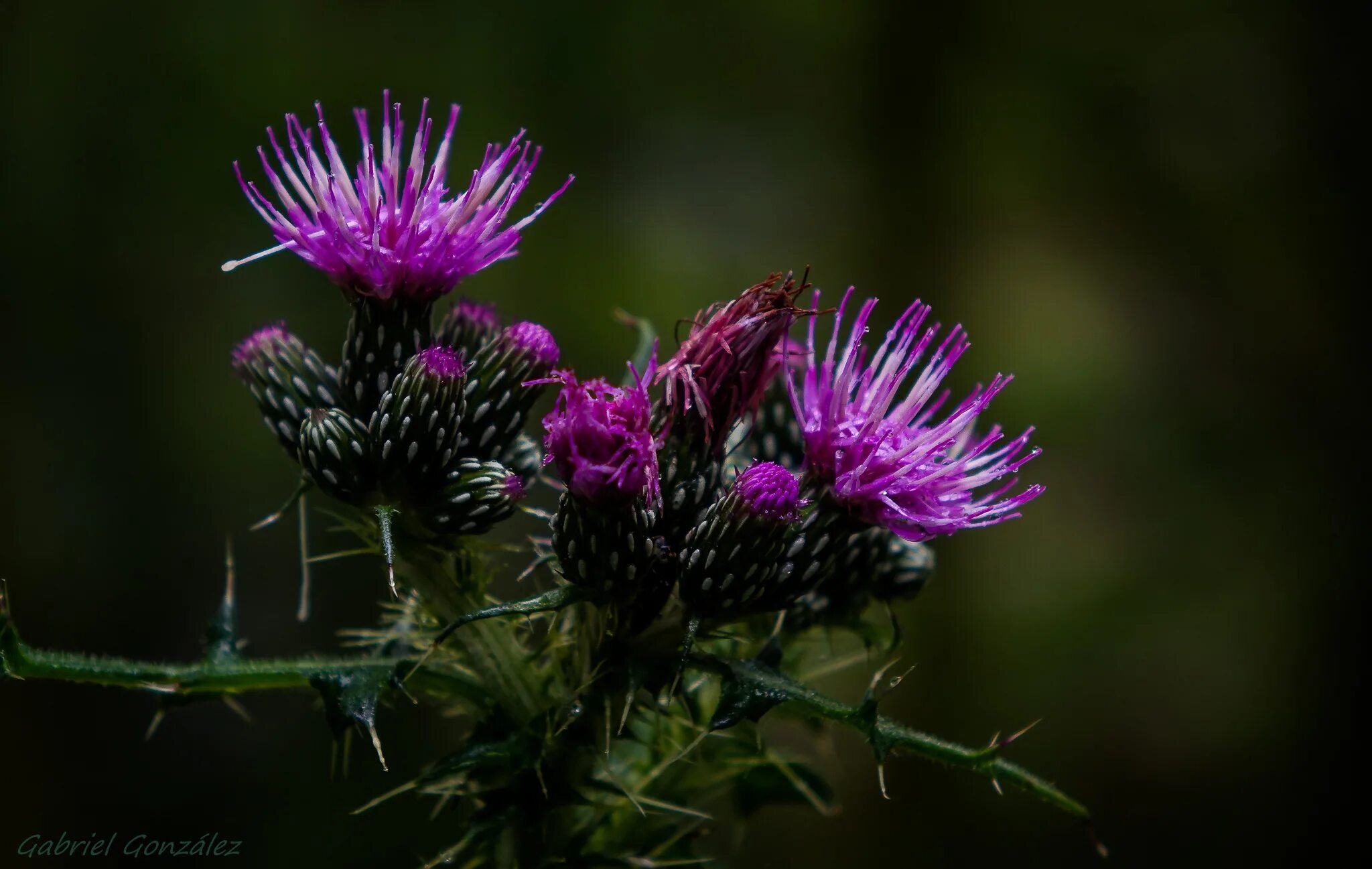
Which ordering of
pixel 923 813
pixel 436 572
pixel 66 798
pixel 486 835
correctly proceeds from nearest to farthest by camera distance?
1. pixel 486 835
2. pixel 436 572
3. pixel 66 798
4. pixel 923 813

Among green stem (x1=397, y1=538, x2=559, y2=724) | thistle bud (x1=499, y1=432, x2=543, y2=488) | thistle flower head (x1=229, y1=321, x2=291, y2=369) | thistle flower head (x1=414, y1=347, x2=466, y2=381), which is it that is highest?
thistle flower head (x1=414, y1=347, x2=466, y2=381)

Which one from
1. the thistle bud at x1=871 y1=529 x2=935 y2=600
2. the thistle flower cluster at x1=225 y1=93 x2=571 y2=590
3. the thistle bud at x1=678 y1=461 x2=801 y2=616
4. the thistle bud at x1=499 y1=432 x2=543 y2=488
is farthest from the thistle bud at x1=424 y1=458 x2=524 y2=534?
the thistle bud at x1=871 y1=529 x2=935 y2=600

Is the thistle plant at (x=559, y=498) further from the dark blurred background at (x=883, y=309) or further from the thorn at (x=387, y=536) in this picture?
the dark blurred background at (x=883, y=309)

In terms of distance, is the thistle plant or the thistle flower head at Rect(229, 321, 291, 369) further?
the thistle flower head at Rect(229, 321, 291, 369)

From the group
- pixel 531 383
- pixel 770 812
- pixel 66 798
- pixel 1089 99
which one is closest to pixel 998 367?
pixel 1089 99

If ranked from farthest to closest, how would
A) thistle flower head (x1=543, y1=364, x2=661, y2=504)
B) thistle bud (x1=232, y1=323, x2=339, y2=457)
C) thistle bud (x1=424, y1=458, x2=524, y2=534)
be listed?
thistle bud (x1=232, y1=323, x2=339, y2=457)
thistle bud (x1=424, y1=458, x2=524, y2=534)
thistle flower head (x1=543, y1=364, x2=661, y2=504)

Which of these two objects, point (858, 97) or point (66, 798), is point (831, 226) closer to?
point (858, 97)

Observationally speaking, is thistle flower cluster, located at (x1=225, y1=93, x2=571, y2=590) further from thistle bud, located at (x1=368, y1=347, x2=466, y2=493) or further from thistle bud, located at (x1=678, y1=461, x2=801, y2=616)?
thistle bud, located at (x1=678, y1=461, x2=801, y2=616)
